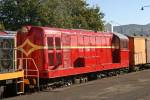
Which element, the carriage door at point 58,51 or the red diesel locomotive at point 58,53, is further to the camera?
the carriage door at point 58,51

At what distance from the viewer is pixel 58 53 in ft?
69.6

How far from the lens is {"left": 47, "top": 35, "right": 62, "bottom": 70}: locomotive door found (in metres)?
20.4

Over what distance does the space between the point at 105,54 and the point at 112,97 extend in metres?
10.8

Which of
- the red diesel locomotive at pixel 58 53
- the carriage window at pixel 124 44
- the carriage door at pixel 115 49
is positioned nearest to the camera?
the red diesel locomotive at pixel 58 53

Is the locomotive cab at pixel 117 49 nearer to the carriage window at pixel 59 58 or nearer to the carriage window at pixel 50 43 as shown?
the carriage window at pixel 59 58

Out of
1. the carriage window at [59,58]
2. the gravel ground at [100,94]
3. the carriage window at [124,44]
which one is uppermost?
the carriage window at [124,44]

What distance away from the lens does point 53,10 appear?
161ft

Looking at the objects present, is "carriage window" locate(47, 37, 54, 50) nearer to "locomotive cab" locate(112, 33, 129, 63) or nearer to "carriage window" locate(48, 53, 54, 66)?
"carriage window" locate(48, 53, 54, 66)

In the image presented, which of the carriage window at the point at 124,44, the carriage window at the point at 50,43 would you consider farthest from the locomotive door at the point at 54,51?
the carriage window at the point at 124,44

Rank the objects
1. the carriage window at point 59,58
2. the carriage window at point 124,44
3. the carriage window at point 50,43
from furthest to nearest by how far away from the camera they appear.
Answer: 1. the carriage window at point 124,44
2. the carriage window at point 59,58
3. the carriage window at point 50,43

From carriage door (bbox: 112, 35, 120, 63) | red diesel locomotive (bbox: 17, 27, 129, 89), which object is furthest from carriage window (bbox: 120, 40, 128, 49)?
red diesel locomotive (bbox: 17, 27, 129, 89)

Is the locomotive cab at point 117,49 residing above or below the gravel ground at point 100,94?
above

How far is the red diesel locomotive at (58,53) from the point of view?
1998cm

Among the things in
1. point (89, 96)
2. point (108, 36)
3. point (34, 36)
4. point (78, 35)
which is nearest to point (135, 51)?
point (108, 36)
